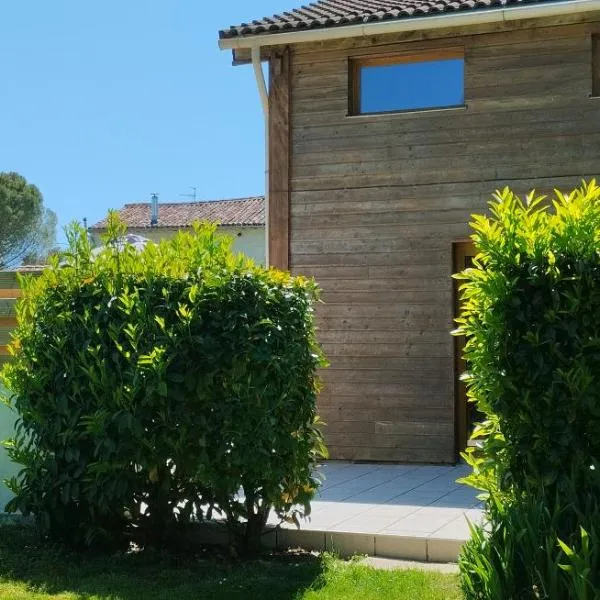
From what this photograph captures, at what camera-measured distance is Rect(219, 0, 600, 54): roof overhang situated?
9570 mm

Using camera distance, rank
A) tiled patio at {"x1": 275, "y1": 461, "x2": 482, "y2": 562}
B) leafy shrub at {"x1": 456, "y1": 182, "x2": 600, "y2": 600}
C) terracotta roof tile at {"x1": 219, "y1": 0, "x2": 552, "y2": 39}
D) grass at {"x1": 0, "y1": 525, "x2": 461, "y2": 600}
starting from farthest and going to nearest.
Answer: terracotta roof tile at {"x1": 219, "y1": 0, "x2": 552, "y2": 39} → tiled patio at {"x1": 275, "y1": 461, "x2": 482, "y2": 562} → grass at {"x1": 0, "y1": 525, "x2": 461, "y2": 600} → leafy shrub at {"x1": 456, "y1": 182, "x2": 600, "y2": 600}

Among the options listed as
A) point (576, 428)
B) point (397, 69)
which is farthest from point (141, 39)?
point (576, 428)

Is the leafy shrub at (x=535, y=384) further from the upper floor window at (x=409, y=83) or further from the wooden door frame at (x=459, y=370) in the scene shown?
the upper floor window at (x=409, y=83)

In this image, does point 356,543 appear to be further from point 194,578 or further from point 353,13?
point 353,13

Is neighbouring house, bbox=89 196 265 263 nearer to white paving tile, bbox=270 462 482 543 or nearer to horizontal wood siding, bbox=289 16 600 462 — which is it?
horizontal wood siding, bbox=289 16 600 462

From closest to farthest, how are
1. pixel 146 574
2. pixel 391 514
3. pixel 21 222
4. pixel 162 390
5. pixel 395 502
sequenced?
pixel 162 390 → pixel 146 574 → pixel 391 514 → pixel 395 502 → pixel 21 222

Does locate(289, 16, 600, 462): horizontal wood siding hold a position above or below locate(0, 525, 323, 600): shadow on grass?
above

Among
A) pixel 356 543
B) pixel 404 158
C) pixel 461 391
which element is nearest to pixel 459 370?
pixel 461 391

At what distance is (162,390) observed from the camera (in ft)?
18.8

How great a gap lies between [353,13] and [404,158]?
1.67 metres

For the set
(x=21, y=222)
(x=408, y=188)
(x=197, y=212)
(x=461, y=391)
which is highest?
(x=21, y=222)

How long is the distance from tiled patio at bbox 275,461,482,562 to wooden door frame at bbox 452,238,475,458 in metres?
0.39

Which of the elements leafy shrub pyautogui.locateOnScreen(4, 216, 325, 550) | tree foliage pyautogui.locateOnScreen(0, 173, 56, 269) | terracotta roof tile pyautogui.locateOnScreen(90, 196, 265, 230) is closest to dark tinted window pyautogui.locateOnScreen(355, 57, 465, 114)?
leafy shrub pyautogui.locateOnScreen(4, 216, 325, 550)

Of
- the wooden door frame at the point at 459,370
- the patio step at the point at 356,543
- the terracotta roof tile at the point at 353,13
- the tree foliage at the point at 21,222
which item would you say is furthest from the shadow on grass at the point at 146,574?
the tree foliage at the point at 21,222
